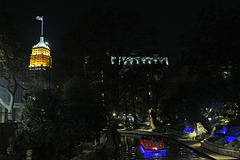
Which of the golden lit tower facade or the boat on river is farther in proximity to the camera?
the golden lit tower facade

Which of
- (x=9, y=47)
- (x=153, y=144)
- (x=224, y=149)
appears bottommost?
(x=224, y=149)

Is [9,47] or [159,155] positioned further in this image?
[9,47]

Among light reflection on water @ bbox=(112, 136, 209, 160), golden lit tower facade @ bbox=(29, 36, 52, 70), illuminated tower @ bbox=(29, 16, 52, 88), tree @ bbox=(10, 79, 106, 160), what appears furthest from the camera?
golden lit tower facade @ bbox=(29, 36, 52, 70)

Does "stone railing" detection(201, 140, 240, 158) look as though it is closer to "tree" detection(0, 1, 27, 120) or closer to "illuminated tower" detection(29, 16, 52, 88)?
"illuminated tower" detection(29, 16, 52, 88)

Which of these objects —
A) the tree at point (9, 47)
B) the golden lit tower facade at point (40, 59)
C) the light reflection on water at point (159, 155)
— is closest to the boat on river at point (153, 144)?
the light reflection on water at point (159, 155)

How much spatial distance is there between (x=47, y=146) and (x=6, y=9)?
10.7 m

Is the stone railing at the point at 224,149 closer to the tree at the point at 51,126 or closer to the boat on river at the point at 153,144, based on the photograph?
the boat on river at the point at 153,144

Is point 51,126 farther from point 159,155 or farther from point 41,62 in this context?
point 41,62

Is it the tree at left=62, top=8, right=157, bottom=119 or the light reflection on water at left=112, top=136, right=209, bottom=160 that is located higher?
the tree at left=62, top=8, right=157, bottom=119

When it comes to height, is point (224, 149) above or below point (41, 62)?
below

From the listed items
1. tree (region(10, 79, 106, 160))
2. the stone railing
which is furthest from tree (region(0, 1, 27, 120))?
the stone railing

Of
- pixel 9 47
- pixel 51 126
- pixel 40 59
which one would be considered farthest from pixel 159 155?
pixel 40 59

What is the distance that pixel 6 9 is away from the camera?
19188 mm

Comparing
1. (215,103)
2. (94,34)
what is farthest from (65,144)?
(215,103)
